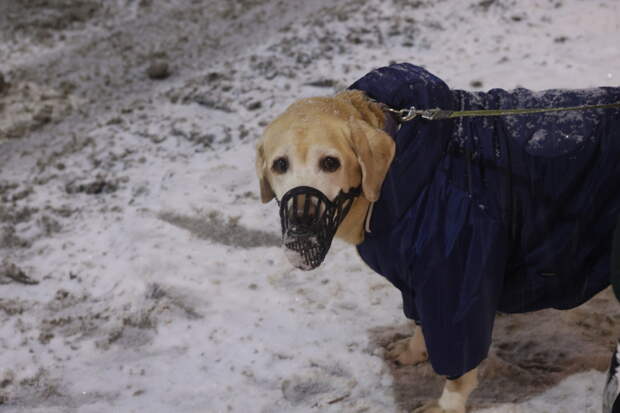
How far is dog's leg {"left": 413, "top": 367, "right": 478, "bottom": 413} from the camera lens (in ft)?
7.71

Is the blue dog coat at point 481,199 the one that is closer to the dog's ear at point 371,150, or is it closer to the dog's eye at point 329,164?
the dog's ear at point 371,150

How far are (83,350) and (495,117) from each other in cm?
237

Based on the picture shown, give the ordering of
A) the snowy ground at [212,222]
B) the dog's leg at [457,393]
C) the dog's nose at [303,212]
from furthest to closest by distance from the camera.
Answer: the snowy ground at [212,222], the dog's leg at [457,393], the dog's nose at [303,212]

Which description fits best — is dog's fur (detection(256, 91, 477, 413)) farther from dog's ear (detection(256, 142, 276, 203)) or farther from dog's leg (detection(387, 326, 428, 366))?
dog's leg (detection(387, 326, 428, 366))

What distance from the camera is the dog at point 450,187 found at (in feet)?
6.55

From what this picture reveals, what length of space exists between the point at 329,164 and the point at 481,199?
563mm

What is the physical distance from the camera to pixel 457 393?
7.77 ft

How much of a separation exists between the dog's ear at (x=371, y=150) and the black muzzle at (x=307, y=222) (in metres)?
0.12

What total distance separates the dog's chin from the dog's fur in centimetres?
17

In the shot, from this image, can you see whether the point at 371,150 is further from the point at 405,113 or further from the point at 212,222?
the point at 212,222

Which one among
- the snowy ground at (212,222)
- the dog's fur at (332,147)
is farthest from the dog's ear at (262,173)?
the snowy ground at (212,222)

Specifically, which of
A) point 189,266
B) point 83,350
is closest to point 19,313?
point 83,350

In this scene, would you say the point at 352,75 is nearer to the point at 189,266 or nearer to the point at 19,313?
the point at 189,266

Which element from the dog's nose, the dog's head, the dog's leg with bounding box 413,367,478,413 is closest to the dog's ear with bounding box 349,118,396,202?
the dog's head
